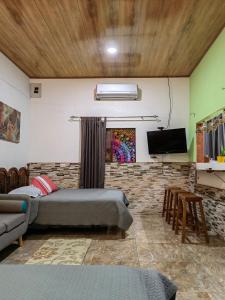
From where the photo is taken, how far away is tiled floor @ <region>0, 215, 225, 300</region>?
89.8 inches

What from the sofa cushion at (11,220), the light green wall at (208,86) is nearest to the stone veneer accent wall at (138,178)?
the light green wall at (208,86)

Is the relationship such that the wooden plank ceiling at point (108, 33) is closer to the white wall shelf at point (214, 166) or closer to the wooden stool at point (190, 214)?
the white wall shelf at point (214, 166)

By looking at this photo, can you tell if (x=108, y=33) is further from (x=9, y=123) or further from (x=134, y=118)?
(x=9, y=123)

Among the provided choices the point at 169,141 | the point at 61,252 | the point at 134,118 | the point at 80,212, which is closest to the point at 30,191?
the point at 80,212

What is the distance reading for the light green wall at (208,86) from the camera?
139 inches

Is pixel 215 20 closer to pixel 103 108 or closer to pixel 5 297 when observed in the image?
pixel 103 108

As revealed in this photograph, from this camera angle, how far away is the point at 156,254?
2.98 meters

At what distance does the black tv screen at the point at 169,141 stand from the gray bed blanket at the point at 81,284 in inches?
152

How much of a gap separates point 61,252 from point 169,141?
9.92 ft

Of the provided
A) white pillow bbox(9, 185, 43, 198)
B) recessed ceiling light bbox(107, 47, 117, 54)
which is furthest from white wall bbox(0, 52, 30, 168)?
recessed ceiling light bbox(107, 47, 117, 54)

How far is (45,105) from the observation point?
537 cm

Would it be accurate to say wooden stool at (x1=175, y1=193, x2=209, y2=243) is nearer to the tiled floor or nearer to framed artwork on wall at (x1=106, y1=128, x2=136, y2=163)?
the tiled floor

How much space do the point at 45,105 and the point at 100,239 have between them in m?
3.18

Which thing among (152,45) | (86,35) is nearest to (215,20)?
(152,45)
